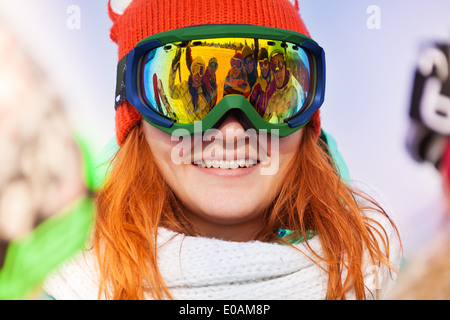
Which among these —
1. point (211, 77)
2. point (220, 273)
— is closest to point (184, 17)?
point (211, 77)

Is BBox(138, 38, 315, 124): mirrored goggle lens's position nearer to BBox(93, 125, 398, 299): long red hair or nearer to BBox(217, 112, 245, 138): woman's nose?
BBox(217, 112, 245, 138): woman's nose

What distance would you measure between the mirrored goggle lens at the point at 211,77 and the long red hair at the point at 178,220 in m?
0.15

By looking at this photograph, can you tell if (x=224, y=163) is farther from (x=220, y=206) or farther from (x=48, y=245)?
(x=48, y=245)

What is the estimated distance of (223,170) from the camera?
1.07 m

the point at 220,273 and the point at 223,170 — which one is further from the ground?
the point at 223,170

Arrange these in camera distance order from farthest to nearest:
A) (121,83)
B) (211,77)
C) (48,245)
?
(48,245), (121,83), (211,77)

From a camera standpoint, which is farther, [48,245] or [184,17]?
[48,245]

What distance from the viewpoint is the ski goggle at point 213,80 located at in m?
1.02

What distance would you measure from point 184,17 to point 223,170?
369mm

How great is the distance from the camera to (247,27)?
40.3 inches

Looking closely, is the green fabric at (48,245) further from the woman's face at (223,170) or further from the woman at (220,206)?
the woman's face at (223,170)

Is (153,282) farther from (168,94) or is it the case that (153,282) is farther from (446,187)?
(446,187)

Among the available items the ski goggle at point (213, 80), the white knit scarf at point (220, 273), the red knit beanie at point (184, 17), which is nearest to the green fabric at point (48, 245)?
the white knit scarf at point (220, 273)

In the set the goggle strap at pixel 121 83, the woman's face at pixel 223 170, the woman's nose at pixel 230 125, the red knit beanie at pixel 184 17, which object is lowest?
the woman's face at pixel 223 170
